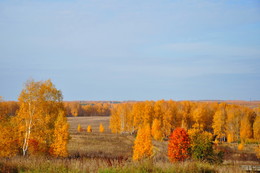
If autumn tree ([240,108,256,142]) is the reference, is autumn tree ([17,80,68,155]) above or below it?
above

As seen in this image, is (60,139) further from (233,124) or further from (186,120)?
(186,120)

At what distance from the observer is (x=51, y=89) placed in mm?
40438

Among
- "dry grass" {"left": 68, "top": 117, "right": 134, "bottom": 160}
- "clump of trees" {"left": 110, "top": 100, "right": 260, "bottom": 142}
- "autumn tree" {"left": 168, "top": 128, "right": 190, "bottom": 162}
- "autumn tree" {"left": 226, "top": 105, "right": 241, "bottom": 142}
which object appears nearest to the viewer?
"autumn tree" {"left": 168, "top": 128, "right": 190, "bottom": 162}

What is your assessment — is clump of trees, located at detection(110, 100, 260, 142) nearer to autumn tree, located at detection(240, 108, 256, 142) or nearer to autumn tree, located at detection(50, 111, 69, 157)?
autumn tree, located at detection(240, 108, 256, 142)

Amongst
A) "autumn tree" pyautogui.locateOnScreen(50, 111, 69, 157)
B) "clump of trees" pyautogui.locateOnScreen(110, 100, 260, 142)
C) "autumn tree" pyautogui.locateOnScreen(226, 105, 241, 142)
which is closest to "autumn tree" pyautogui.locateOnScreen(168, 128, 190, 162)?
"autumn tree" pyautogui.locateOnScreen(50, 111, 69, 157)

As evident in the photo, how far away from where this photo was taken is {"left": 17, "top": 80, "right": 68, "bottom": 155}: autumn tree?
119 ft

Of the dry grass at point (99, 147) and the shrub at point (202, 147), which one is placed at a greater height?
the shrub at point (202, 147)

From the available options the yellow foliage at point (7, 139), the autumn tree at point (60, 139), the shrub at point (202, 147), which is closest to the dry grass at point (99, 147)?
the autumn tree at point (60, 139)

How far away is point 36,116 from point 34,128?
1591 millimetres

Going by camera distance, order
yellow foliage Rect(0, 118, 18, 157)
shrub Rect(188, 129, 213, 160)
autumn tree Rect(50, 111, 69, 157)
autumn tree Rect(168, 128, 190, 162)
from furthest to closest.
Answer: autumn tree Rect(50, 111, 69, 157) → autumn tree Rect(168, 128, 190, 162) → yellow foliage Rect(0, 118, 18, 157) → shrub Rect(188, 129, 213, 160)

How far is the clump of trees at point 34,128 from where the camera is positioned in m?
35.3

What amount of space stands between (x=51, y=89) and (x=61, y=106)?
115 inches

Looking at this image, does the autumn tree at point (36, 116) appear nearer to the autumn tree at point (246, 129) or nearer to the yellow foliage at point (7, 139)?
the yellow foliage at point (7, 139)

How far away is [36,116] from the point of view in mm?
37031
